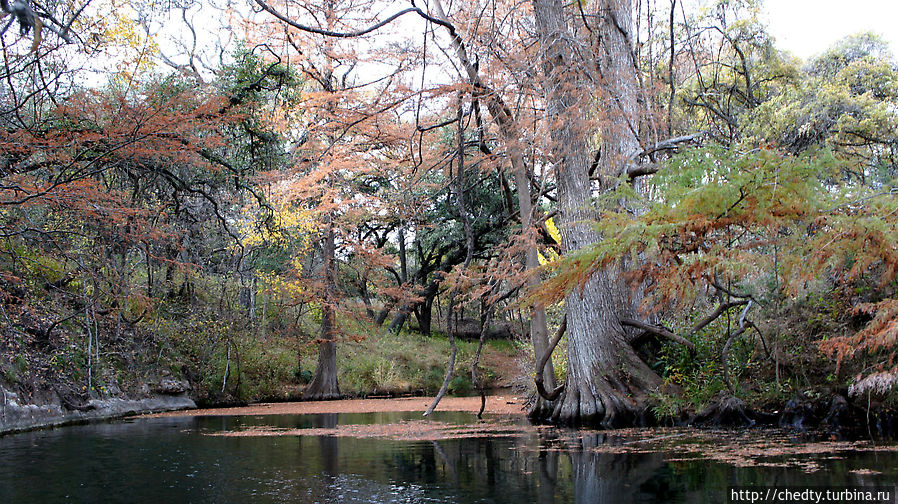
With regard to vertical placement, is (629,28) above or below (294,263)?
above

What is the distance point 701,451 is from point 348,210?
11608mm

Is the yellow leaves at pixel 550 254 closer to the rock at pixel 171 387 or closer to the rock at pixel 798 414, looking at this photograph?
the rock at pixel 798 414

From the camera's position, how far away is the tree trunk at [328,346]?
52.4 feet

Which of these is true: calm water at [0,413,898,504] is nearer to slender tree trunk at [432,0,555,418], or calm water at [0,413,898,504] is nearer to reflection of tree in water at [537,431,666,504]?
reflection of tree in water at [537,431,666,504]

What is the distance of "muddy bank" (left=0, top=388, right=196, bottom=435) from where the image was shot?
8953 mm

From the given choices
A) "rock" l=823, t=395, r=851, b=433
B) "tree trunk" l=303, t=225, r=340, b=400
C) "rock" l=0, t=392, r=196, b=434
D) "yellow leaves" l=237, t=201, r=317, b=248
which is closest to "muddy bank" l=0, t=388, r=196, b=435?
"rock" l=0, t=392, r=196, b=434

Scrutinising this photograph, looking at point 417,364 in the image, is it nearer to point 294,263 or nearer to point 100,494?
point 294,263

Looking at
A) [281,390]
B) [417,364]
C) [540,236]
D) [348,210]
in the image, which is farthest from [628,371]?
[417,364]

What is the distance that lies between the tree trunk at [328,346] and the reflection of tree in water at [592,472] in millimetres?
10089

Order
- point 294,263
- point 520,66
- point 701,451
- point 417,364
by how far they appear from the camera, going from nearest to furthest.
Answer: point 701,451
point 520,66
point 294,263
point 417,364

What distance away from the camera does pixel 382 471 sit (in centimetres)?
541

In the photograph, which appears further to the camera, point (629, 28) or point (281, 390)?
point (281, 390)

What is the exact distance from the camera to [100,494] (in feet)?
15.1

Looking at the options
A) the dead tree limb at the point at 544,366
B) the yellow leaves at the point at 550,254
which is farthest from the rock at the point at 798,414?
the yellow leaves at the point at 550,254
